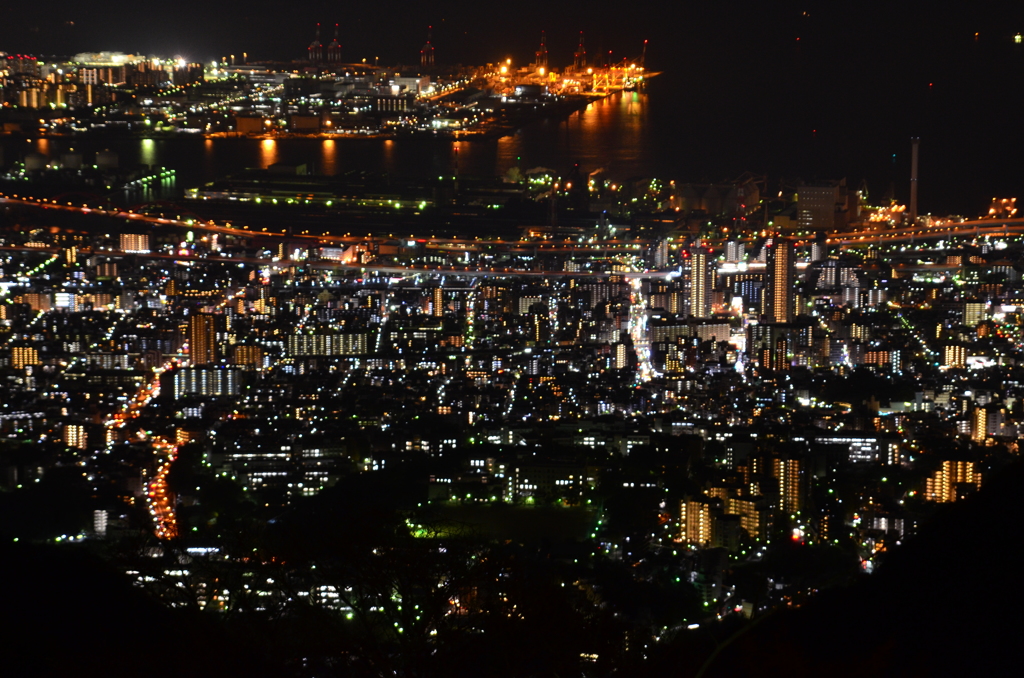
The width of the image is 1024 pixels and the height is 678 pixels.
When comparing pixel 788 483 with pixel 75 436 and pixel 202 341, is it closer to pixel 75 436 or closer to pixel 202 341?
pixel 75 436

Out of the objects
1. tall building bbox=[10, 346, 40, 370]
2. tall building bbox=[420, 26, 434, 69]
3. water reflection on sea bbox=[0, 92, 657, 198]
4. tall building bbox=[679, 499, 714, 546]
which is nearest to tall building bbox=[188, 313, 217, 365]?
tall building bbox=[10, 346, 40, 370]

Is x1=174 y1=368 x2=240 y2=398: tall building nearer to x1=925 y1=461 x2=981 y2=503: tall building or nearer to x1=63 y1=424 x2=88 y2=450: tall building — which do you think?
x1=63 y1=424 x2=88 y2=450: tall building

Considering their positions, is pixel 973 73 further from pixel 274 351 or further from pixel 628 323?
pixel 274 351

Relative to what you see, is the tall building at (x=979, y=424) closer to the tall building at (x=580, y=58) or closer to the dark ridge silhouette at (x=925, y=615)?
the dark ridge silhouette at (x=925, y=615)

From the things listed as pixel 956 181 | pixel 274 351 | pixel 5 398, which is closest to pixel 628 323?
A: pixel 274 351

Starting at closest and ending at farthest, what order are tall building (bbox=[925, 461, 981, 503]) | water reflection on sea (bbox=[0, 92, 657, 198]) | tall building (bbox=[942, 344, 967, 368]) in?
tall building (bbox=[925, 461, 981, 503]) < tall building (bbox=[942, 344, 967, 368]) < water reflection on sea (bbox=[0, 92, 657, 198])

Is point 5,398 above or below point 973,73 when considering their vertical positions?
below
